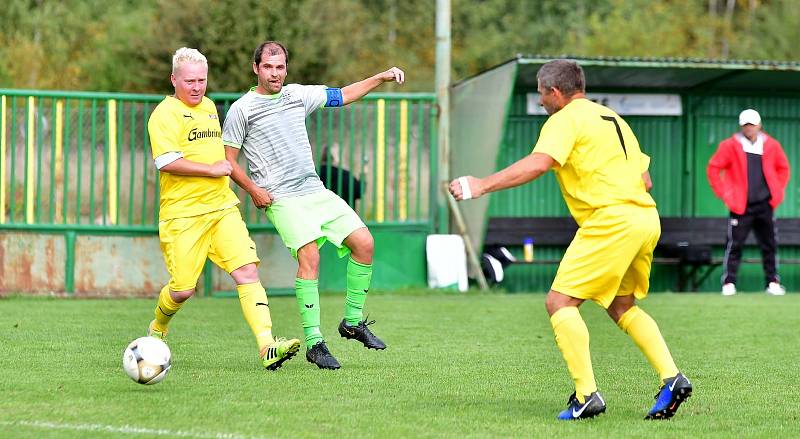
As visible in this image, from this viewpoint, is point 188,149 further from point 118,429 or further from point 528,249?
point 528,249

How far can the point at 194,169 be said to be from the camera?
848 centimetres

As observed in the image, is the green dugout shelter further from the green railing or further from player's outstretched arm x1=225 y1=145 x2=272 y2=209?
player's outstretched arm x1=225 y1=145 x2=272 y2=209

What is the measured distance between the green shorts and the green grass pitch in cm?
83

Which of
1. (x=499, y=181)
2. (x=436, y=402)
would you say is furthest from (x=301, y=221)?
(x=499, y=181)

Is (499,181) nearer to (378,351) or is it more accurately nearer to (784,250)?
(378,351)

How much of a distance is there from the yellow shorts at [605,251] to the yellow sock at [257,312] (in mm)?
2392

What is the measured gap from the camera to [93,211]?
15.7 metres

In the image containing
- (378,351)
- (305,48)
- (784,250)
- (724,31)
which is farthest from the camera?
(724,31)

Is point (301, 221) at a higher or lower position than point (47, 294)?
higher

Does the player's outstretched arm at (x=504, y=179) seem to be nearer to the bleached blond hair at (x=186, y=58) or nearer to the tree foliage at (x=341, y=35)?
the bleached blond hair at (x=186, y=58)

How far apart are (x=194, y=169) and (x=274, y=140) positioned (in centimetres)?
64

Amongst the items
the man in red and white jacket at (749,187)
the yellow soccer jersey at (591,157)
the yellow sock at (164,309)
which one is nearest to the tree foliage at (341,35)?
the man in red and white jacket at (749,187)

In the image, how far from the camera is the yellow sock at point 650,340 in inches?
267

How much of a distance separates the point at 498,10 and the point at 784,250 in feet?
125
